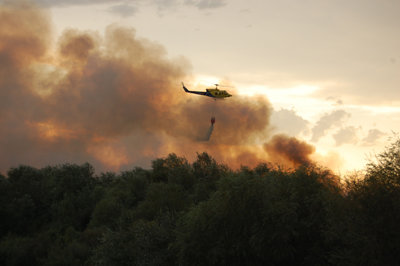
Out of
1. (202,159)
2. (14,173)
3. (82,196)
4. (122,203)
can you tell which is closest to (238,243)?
(122,203)

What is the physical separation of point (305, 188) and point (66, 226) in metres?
63.9

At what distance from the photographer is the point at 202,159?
99562 millimetres

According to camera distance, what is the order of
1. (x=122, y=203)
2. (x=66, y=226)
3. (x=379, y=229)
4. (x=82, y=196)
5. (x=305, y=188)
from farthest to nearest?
(x=82, y=196) < (x=66, y=226) < (x=122, y=203) < (x=305, y=188) < (x=379, y=229)

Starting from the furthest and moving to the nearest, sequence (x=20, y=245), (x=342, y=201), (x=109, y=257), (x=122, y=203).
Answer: (x=122, y=203) → (x=20, y=245) → (x=109, y=257) → (x=342, y=201)

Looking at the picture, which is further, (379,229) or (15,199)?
(15,199)

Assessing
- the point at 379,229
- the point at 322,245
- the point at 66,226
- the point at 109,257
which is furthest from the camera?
the point at 66,226

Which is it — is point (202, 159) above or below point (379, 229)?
above

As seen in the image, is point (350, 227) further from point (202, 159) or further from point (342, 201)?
point (202, 159)

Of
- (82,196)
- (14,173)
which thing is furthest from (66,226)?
(14,173)

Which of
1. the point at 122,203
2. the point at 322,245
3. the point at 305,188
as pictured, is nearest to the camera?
the point at 322,245

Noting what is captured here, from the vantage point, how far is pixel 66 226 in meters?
91.4

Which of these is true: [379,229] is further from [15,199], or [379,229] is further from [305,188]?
[15,199]

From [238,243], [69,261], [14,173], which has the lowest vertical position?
[69,261]

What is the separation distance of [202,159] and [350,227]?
66511 millimetres
